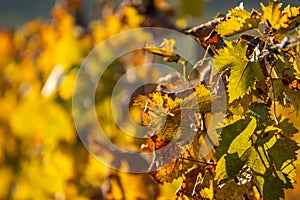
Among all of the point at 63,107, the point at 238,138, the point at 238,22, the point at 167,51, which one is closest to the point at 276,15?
the point at 238,22

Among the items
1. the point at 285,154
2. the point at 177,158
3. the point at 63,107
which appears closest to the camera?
the point at 285,154

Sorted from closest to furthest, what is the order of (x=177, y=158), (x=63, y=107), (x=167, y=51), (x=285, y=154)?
(x=285, y=154)
(x=177, y=158)
(x=167, y=51)
(x=63, y=107)

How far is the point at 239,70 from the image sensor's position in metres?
1.27

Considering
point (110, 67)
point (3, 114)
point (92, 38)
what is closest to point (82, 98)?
point (110, 67)

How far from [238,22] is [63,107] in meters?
2.89

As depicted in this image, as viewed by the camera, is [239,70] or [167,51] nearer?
[239,70]

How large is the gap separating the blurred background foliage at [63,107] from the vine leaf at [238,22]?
0.09 m

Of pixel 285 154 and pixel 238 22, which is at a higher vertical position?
pixel 238 22

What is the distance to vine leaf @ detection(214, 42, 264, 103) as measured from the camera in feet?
4.17

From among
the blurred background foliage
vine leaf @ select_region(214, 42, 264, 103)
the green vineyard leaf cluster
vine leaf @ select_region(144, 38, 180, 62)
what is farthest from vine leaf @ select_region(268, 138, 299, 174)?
vine leaf @ select_region(144, 38, 180, 62)

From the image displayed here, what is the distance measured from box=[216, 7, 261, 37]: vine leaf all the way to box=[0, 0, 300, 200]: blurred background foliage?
0.09 m

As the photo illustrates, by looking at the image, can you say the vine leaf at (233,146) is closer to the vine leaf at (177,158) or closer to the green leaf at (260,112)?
the green leaf at (260,112)

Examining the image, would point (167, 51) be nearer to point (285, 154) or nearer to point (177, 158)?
point (177, 158)

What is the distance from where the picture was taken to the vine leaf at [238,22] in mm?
1290
